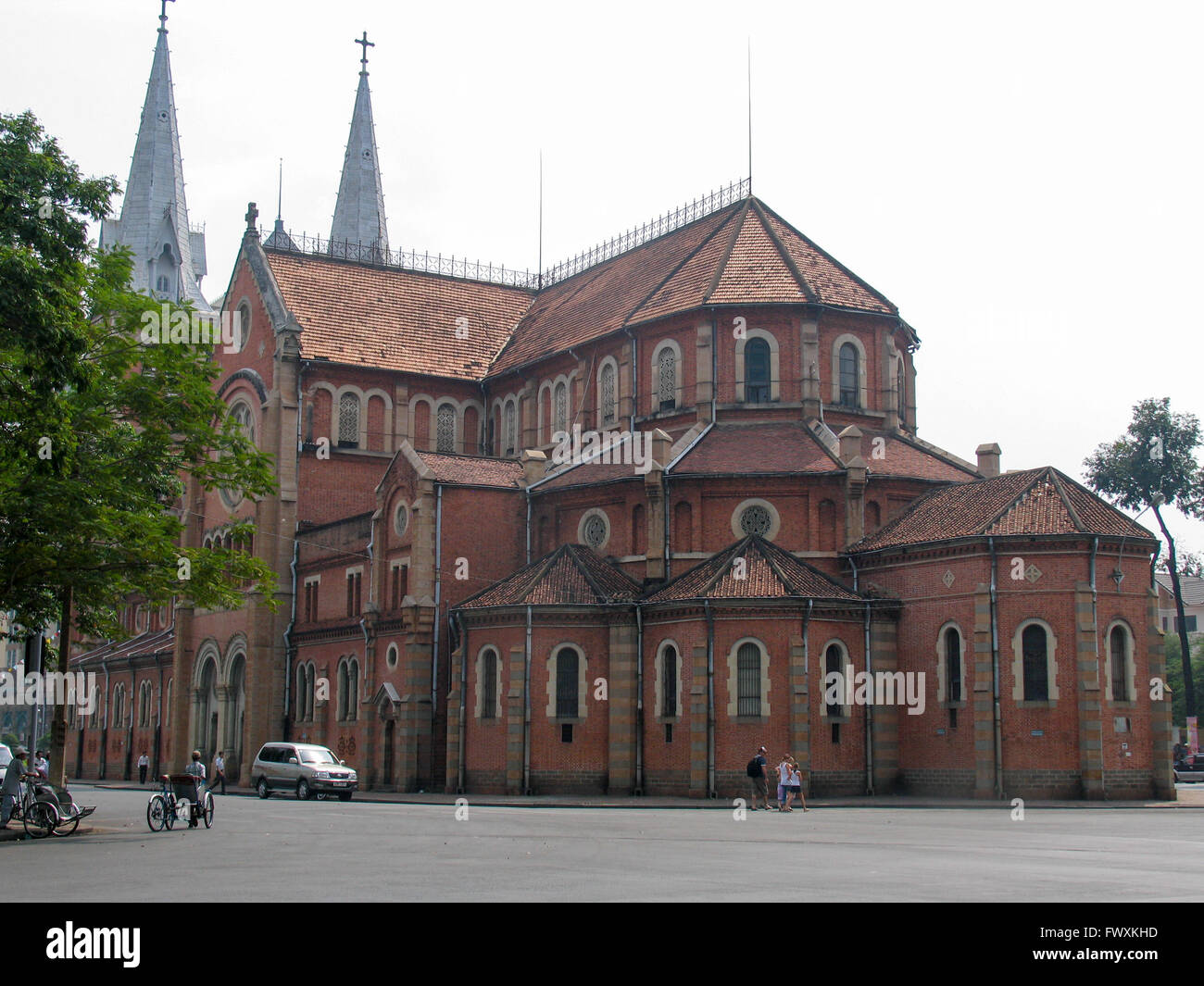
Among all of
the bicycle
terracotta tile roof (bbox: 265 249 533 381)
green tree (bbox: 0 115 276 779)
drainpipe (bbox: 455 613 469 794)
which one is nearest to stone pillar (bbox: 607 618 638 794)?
drainpipe (bbox: 455 613 469 794)

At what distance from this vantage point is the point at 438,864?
2059 cm

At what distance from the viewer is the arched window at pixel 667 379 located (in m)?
53.6

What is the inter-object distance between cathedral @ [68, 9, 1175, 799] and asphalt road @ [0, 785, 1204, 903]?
28.8 ft

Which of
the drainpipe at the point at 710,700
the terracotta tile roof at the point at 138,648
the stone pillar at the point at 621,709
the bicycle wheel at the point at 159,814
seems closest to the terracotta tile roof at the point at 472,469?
the stone pillar at the point at 621,709

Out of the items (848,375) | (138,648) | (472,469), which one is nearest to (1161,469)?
(848,375)

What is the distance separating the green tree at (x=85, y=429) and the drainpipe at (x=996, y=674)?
21.4 metres

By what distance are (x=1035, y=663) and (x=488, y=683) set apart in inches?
686

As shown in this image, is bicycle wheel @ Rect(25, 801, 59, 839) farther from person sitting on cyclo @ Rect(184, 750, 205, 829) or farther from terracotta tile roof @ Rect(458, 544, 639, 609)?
terracotta tile roof @ Rect(458, 544, 639, 609)

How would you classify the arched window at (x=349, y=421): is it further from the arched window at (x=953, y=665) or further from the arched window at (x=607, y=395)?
the arched window at (x=953, y=665)

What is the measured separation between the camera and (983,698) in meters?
42.6

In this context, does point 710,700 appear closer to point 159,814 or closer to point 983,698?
point 983,698

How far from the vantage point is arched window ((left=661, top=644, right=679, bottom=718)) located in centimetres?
4516

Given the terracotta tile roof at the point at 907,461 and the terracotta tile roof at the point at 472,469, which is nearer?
the terracotta tile roof at the point at 907,461
